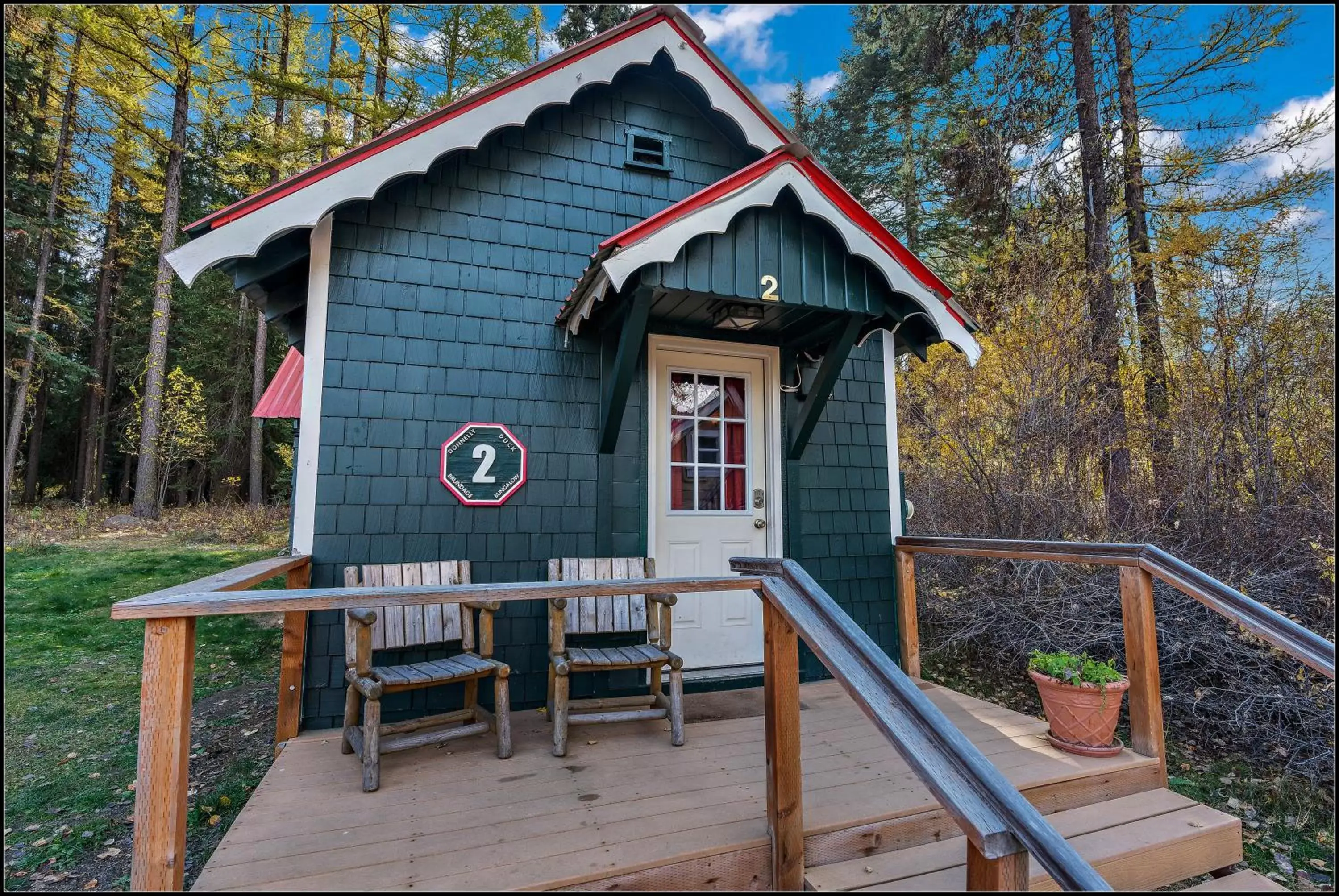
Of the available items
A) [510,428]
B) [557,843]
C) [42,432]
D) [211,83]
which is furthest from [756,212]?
[42,432]

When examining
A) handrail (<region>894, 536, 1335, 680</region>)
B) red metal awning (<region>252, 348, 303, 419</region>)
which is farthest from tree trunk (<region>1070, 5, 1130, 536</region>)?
red metal awning (<region>252, 348, 303, 419</region>)

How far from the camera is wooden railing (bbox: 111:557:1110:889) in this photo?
50.7 inches

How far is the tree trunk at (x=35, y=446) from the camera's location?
1405 cm

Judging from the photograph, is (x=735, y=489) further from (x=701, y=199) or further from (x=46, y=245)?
(x=46, y=245)

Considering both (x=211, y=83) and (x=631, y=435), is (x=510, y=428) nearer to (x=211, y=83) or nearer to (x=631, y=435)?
(x=631, y=435)

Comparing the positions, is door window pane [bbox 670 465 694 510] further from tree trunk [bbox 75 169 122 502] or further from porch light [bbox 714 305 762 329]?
tree trunk [bbox 75 169 122 502]

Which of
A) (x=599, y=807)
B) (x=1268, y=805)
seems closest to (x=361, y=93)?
(x=599, y=807)

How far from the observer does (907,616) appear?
13.1ft

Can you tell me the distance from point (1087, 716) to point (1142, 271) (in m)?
5.40

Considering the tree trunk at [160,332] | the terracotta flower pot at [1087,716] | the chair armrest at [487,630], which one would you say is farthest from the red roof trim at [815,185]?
the tree trunk at [160,332]

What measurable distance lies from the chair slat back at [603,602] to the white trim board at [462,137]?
2.16m

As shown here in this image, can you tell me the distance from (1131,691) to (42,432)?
71.4 feet

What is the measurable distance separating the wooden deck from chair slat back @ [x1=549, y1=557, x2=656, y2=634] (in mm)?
501

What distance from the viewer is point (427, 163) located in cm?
332
